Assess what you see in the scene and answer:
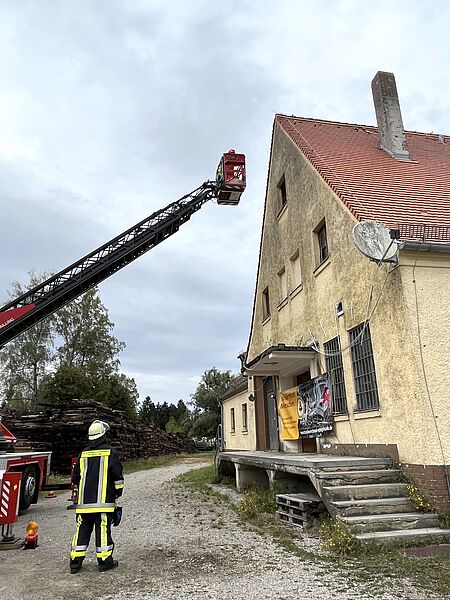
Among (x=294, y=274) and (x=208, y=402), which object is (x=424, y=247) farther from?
(x=208, y=402)

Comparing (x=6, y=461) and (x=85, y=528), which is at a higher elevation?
(x=6, y=461)

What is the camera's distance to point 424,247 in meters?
7.21

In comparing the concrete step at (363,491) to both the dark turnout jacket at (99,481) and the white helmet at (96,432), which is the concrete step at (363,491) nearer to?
the dark turnout jacket at (99,481)

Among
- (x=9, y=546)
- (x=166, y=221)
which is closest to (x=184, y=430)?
(x=166, y=221)

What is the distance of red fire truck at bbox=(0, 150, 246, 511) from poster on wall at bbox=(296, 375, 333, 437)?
5.73m

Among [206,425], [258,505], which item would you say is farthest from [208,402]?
[258,505]

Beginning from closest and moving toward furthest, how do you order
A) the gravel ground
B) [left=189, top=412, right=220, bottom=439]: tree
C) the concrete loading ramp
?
the gravel ground, the concrete loading ramp, [left=189, top=412, right=220, bottom=439]: tree

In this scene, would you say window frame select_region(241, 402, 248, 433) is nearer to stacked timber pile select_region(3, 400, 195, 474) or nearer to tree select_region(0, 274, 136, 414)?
stacked timber pile select_region(3, 400, 195, 474)

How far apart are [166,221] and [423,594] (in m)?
10.9

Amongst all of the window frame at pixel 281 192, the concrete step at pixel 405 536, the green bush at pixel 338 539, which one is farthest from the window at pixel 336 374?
the window frame at pixel 281 192

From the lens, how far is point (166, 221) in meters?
13.4

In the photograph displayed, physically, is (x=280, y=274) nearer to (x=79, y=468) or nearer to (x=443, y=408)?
(x=443, y=408)

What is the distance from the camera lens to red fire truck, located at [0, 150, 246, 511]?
11.1m

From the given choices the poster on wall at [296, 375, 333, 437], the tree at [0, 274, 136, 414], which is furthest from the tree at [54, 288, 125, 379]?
the poster on wall at [296, 375, 333, 437]
